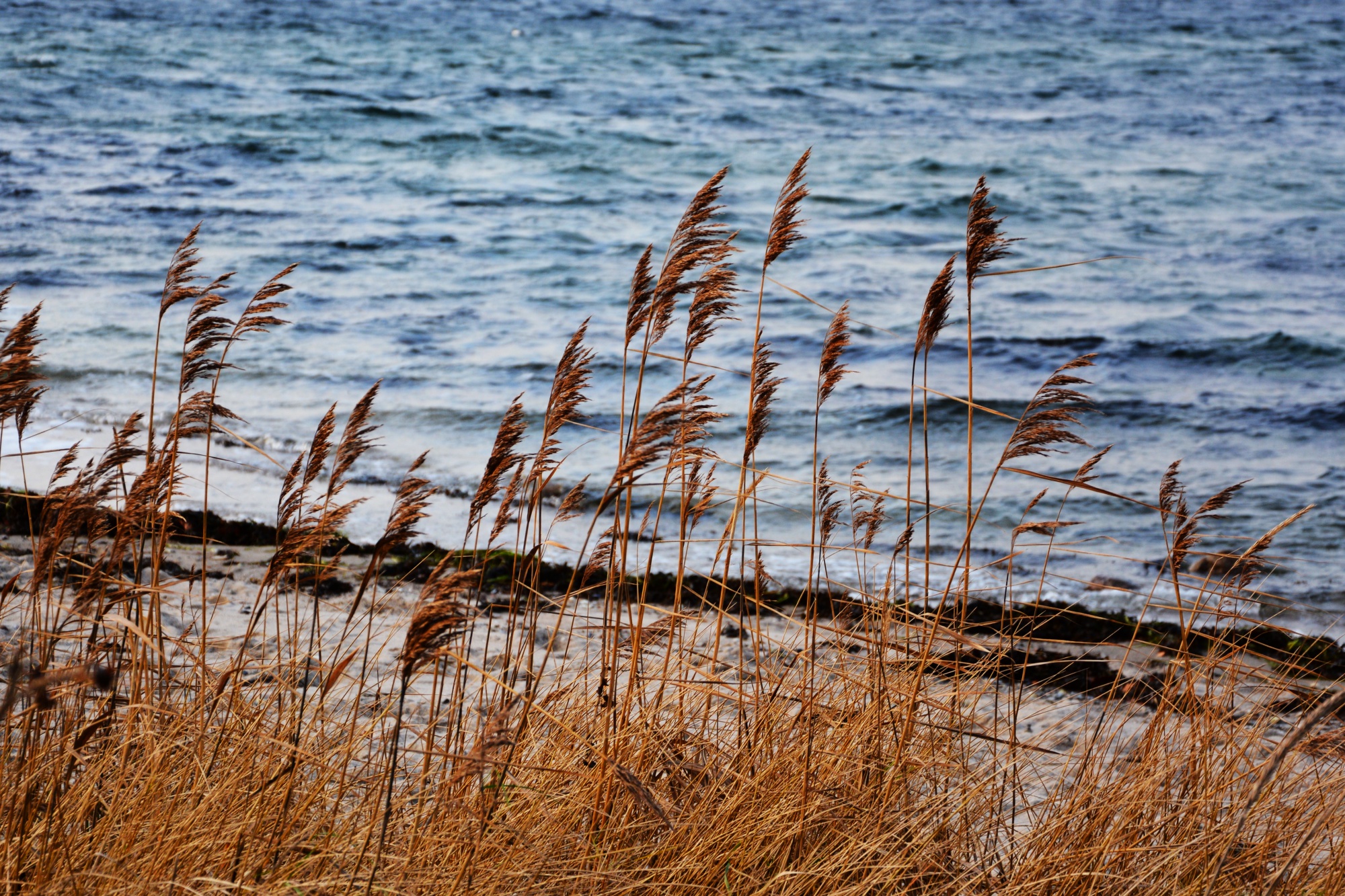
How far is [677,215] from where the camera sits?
14.7m

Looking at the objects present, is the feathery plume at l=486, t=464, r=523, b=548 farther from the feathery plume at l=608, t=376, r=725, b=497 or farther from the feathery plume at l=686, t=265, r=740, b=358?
the feathery plume at l=686, t=265, r=740, b=358

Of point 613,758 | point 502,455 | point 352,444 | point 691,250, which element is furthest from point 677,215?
point 613,758

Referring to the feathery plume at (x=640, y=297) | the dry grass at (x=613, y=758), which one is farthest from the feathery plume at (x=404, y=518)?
the feathery plume at (x=640, y=297)

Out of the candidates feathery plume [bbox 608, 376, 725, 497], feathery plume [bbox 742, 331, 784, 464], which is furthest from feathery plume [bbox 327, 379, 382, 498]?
feathery plume [bbox 742, 331, 784, 464]

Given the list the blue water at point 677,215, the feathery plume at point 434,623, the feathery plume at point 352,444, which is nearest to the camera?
the feathery plume at point 434,623

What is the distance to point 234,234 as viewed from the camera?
12898 millimetres

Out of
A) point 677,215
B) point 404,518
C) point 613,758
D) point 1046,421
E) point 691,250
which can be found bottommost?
point 613,758

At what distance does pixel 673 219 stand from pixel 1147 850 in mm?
12767

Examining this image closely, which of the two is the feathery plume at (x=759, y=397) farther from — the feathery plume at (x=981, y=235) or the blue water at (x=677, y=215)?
the blue water at (x=677, y=215)

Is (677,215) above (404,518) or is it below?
above

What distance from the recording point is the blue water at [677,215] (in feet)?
28.5

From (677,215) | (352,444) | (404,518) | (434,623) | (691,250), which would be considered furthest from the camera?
(677,215)

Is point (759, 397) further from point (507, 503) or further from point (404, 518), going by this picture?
point (404, 518)

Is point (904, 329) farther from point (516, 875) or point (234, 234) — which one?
point (516, 875)
